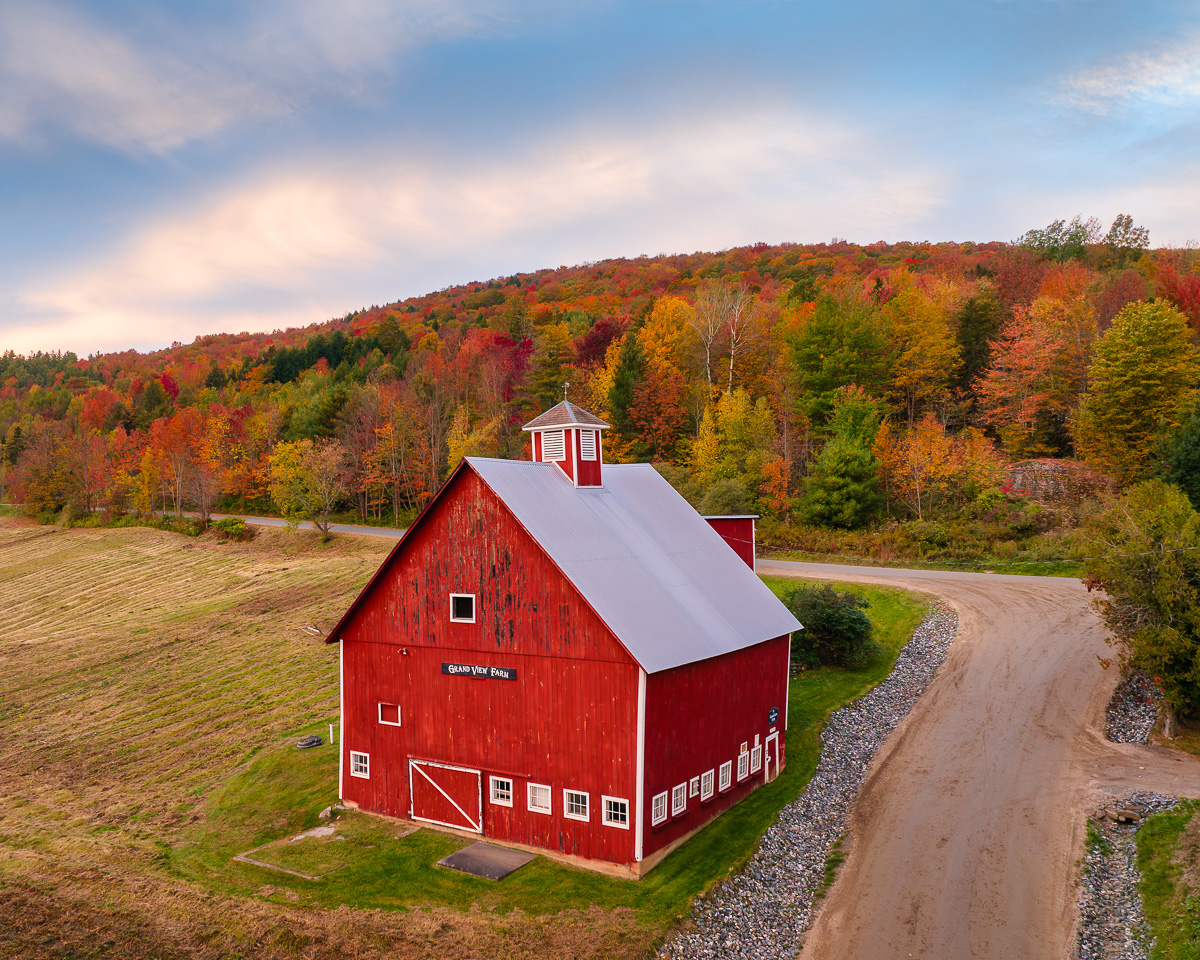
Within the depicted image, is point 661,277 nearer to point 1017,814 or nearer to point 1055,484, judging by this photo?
point 1055,484

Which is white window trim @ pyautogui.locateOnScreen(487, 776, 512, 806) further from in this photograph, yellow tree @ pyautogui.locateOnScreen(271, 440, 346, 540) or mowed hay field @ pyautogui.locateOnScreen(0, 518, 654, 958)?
yellow tree @ pyautogui.locateOnScreen(271, 440, 346, 540)

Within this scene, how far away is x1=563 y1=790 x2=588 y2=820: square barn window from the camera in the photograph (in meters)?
18.0

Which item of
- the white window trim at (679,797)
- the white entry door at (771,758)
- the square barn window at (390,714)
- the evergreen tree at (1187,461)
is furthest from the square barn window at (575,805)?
the evergreen tree at (1187,461)

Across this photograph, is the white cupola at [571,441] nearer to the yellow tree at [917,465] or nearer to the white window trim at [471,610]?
the white window trim at [471,610]

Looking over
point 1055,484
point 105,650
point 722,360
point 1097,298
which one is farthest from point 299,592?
point 1097,298

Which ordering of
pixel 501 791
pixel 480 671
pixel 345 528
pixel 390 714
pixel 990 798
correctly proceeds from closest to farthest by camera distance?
pixel 501 791, pixel 480 671, pixel 990 798, pixel 390 714, pixel 345 528

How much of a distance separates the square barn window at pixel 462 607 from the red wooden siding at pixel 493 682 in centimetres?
15

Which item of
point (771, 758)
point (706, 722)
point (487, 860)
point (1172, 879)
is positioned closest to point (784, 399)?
point (771, 758)

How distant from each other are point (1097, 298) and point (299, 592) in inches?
2464

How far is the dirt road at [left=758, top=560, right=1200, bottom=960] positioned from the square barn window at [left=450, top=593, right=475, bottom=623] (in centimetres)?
1040

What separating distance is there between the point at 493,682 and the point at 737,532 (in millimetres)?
→ 11609

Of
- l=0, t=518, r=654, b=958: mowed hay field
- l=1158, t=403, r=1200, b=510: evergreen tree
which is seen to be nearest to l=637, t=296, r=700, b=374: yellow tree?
l=0, t=518, r=654, b=958: mowed hay field

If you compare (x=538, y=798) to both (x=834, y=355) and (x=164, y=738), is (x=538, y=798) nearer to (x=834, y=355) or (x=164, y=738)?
(x=164, y=738)

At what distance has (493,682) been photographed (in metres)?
19.5
